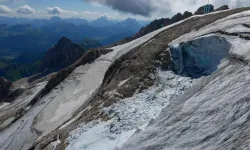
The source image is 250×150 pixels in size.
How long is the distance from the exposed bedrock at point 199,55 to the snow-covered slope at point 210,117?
6.28 m

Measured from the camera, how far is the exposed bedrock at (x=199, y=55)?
3640 cm

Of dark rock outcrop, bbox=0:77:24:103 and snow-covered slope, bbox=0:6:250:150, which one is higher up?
snow-covered slope, bbox=0:6:250:150

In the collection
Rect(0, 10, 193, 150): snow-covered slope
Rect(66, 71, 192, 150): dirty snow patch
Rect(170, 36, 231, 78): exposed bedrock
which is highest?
Rect(170, 36, 231, 78): exposed bedrock

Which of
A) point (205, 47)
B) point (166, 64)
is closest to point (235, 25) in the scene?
point (205, 47)

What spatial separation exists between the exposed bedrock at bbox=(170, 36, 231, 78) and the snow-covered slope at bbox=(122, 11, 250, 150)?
20.6 feet

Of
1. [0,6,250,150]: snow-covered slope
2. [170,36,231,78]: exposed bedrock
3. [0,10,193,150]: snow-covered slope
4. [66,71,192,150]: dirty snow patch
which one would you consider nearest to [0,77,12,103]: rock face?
[0,10,193,150]: snow-covered slope

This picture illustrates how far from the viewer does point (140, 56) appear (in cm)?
4756

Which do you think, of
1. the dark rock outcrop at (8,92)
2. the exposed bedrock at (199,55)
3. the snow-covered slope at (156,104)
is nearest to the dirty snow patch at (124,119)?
the snow-covered slope at (156,104)

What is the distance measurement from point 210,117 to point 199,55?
18.8m

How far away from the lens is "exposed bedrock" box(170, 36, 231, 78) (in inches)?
1433

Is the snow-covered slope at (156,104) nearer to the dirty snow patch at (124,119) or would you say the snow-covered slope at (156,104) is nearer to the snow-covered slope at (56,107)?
the dirty snow patch at (124,119)

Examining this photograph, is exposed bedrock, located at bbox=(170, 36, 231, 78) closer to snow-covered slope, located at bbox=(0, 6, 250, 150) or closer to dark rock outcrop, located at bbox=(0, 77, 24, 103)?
snow-covered slope, located at bbox=(0, 6, 250, 150)

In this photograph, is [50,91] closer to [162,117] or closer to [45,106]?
[45,106]

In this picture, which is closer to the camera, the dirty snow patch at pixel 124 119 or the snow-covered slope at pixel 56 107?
the dirty snow patch at pixel 124 119
